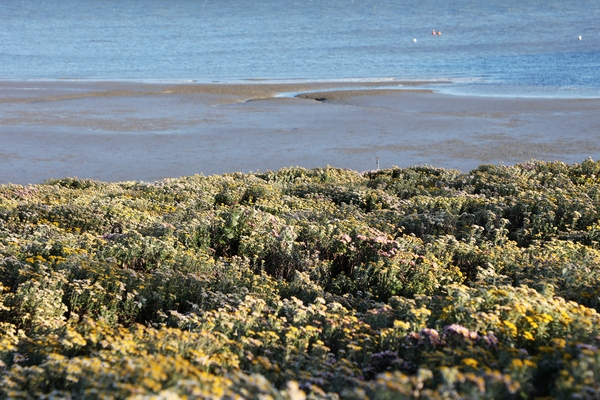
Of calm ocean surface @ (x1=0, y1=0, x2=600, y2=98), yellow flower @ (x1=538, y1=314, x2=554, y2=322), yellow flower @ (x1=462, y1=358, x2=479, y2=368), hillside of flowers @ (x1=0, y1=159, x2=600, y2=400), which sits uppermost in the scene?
calm ocean surface @ (x1=0, y1=0, x2=600, y2=98)

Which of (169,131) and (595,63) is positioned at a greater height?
(595,63)

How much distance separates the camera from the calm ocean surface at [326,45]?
44.2 meters

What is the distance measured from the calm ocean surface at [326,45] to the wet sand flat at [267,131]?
23.4 feet

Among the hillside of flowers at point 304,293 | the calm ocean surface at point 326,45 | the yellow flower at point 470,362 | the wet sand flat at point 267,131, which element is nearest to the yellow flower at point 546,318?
the hillside of flowers at point 304,293

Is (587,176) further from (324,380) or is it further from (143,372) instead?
(143,372)

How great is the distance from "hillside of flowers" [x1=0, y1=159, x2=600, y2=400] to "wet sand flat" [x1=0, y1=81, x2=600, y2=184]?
7.69 meters

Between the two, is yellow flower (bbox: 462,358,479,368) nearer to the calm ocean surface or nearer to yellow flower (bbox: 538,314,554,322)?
yellow flower (bbox: 538,314,554,322)

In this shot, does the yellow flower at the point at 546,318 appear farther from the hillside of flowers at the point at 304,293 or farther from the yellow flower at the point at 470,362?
the yellow flower at the point at 470,362

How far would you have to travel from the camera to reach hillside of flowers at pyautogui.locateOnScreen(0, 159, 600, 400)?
3.58m

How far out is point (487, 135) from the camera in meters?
22.9

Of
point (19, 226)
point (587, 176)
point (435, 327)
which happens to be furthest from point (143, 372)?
point (587, 176)

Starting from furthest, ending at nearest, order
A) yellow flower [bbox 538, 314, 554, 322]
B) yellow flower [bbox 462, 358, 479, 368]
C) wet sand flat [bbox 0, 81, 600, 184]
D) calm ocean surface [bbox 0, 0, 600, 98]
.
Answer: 1. calm ocean surface [bbox 0, 0, 600, 98]
2. wet sand flat [bbox 0, 81, 600, 184]
3. yellow flower [bbox 538, 314, 554, 322]
4. yellow flower [bbox 462, 358, 479, 368]

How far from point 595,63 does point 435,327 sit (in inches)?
1958

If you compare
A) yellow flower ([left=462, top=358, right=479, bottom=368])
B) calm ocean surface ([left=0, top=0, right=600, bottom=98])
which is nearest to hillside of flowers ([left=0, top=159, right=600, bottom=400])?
yellow flower ([left=462, top=358, right=479, bottom=368])
